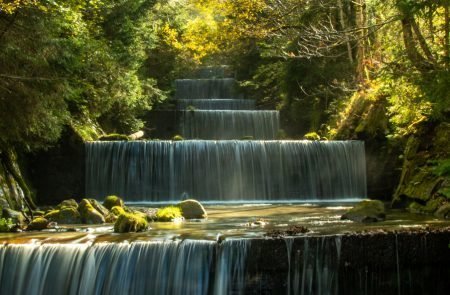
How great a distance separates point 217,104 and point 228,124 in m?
4.05

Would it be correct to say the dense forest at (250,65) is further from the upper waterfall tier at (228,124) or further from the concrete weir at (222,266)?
the concrete weir at (222,266)

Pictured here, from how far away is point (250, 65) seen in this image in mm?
30547

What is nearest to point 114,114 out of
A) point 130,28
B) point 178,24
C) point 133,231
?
point 130,28

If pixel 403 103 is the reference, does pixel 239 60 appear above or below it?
above

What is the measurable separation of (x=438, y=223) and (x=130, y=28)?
1425cm

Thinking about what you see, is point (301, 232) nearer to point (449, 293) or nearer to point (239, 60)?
point (449, 293)

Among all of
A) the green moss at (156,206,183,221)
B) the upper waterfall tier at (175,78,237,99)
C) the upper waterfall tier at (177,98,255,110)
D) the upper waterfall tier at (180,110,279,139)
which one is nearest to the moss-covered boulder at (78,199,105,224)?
the green moss at (156,206,183,221)

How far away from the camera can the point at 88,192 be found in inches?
695

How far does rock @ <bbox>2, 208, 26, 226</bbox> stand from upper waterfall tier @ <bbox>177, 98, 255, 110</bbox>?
17035mm

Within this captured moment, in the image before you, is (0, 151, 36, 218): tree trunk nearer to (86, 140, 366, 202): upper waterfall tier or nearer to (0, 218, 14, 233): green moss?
(0, 218, 14, 233): green moss

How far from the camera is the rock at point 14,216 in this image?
1121cm

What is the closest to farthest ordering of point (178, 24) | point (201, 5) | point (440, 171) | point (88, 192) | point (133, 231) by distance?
point (440, 171)
point (133, 231)
point (88, 192)
point (201, 5)
point (178, 24)

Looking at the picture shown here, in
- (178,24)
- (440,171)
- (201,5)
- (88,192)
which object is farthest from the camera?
(178,24)

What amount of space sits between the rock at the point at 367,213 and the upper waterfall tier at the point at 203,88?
65.2 feet
